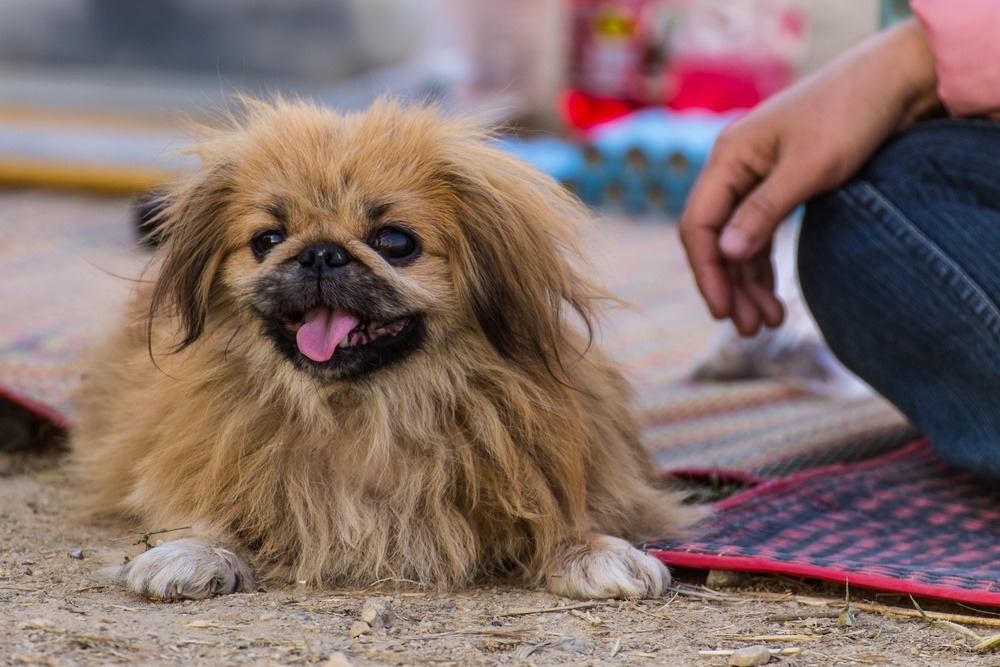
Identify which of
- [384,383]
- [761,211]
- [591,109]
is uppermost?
[591,109]

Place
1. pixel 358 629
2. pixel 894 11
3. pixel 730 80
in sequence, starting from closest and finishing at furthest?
pixel 358 629, pixel 894 11, pixel 730 80

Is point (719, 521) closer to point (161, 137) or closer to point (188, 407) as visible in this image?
point (188, 407)

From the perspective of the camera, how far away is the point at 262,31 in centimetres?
722

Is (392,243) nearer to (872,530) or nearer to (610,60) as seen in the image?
(872,530)

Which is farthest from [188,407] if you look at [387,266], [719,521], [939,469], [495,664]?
[939,469]

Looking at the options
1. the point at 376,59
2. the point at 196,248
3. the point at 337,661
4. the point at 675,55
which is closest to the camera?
the point at 337,661

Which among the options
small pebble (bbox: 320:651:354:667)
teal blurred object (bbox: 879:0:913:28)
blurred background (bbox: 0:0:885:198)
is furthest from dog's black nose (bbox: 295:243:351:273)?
blurred background (bbox: 0:0:885:198)

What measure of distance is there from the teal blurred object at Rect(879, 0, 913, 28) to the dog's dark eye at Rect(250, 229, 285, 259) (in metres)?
1.92

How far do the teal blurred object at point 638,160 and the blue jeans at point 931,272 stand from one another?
3438 mm

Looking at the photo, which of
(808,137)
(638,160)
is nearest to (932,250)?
(808,137)

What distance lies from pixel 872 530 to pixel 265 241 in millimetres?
1248

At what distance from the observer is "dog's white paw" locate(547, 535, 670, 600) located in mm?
1992

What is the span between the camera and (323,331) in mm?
2047

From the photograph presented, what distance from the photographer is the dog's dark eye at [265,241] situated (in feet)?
6.85
